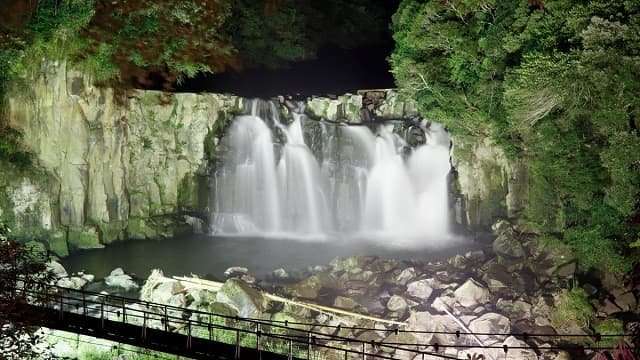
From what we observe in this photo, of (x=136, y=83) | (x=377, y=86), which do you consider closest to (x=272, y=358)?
(x=136, y=83)

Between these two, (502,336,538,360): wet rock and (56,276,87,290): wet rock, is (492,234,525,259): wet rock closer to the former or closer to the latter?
(502,336,538,360): wet rock

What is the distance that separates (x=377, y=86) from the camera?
A: 34.0m

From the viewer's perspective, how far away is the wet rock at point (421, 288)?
15516mm

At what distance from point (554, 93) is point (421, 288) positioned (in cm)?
699

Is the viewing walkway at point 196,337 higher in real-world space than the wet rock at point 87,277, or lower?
higher

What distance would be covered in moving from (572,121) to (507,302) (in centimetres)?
594

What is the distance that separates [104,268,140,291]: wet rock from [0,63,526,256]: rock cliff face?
3443mm

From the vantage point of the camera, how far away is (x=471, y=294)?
14.7 metres

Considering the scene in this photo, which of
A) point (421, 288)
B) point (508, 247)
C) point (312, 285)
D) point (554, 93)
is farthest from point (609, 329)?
point (312, 285)

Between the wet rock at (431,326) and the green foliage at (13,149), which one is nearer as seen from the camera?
the wet rock at (431,326)

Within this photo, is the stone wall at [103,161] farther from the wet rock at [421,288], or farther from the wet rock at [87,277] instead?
the wet rock at [421,288]

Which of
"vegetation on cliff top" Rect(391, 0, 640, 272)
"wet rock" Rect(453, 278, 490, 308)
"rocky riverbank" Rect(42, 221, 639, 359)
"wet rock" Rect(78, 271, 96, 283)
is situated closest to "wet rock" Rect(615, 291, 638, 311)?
"rocky riverbank" Rect(42, 221, 639, 359)

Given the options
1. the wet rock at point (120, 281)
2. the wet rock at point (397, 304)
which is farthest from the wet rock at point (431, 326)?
the wet rock at point (120, 281)

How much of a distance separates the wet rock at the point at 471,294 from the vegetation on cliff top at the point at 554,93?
3225mm
